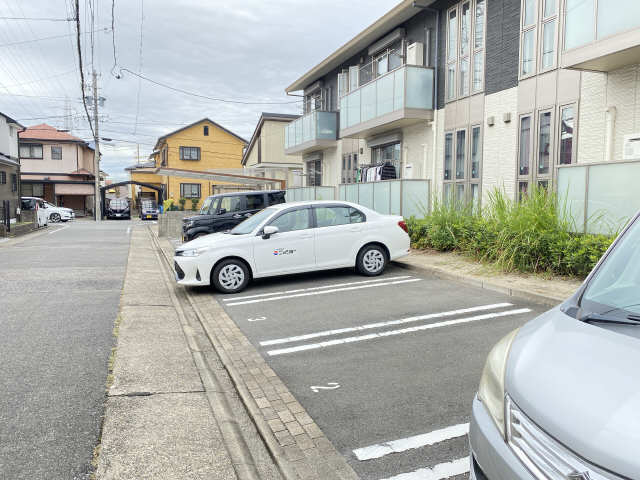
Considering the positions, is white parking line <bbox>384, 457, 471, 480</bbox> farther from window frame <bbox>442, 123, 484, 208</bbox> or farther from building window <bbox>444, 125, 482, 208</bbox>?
building window <bbox>444, 125, 482, 208</bbox>

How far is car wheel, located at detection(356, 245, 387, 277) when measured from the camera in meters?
9.60

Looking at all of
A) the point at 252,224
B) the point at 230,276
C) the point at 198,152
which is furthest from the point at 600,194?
the point at 198,152

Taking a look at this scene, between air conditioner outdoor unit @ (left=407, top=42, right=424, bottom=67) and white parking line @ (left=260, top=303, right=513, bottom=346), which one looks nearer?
white parking line @ (left=260, top=303, right=513, bottom=346)

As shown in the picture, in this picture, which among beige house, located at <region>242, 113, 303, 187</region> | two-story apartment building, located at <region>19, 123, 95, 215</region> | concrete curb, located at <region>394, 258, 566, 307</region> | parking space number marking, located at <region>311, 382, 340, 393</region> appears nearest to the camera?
parking space number marking, located at <region>311, 382, 340, 393</region>

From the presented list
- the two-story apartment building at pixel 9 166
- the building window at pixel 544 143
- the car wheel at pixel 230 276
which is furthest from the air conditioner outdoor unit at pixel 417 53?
the two-story apartment building at pixel 9 166

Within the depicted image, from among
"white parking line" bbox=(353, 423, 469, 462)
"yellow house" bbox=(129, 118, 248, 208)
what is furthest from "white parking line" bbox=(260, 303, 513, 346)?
"yellow house" bbox=(129, 118, 248, 208)

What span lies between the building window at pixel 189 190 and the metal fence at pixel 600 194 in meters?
43.0

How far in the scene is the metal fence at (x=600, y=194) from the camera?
762cm

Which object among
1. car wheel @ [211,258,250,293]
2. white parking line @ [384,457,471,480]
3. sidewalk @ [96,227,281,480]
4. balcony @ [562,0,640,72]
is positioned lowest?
sidewalk @ [96,227,281,480]

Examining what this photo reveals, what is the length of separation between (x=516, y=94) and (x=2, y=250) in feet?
49.8

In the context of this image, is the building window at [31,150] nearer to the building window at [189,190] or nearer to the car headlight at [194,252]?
the building window at [189,190]

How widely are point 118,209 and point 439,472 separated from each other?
43.5 metres

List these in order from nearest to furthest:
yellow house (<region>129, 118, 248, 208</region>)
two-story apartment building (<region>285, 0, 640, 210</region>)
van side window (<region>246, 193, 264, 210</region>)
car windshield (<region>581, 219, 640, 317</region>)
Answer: car windshield (<region>581, 219, 640, 317</region>) → two-story apartment building (<region>285, 0, 640, 210</region>) → van side window (<region>246, 193, 264, 210</region>) → yellow house (<region>129, 118, 248, 208</region>)

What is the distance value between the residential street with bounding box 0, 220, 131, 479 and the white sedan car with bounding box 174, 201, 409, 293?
154 centimetres
